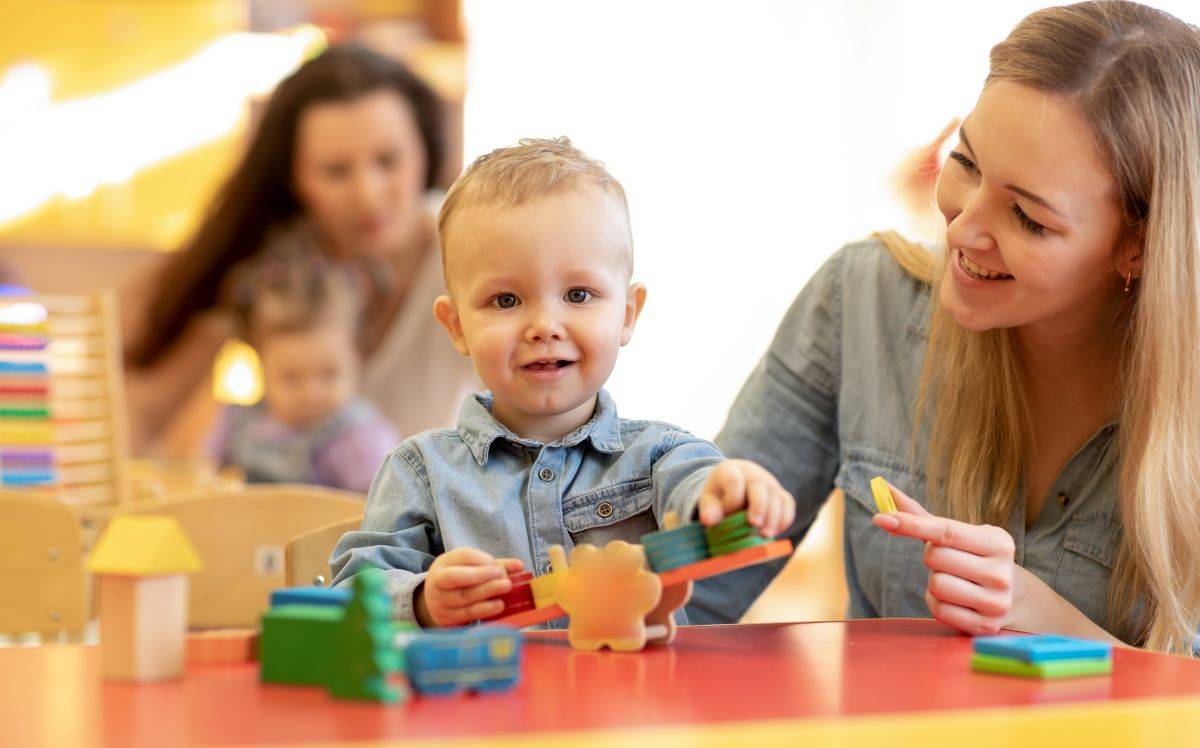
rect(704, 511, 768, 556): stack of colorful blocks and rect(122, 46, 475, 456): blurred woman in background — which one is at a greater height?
rect(122, 46, 475, 456): blurred woman in background

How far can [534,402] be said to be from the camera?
1.02 m

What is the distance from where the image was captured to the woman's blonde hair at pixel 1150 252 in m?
1.11

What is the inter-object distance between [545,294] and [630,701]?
416 millimetres

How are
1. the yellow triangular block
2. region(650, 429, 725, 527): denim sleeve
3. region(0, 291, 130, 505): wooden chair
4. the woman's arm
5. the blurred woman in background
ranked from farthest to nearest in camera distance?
the woman's arm
the blurred woman in background
region(0, 291, 130, 505): wooden chair
region(650, 429, 725, 527): denim sleeve
the yellow triangular block

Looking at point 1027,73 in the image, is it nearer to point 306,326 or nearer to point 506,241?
point 506,241

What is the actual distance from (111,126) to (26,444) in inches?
74.5

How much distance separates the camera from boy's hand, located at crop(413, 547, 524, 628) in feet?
2.76

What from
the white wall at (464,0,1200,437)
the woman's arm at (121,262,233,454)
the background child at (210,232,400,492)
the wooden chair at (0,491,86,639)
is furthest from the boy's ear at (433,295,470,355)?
the white wall at (464,0,1200,437)

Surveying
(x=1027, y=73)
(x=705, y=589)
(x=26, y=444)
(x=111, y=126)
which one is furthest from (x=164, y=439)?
(x=1027, y=73)

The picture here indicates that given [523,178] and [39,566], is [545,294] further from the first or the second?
[39,566]

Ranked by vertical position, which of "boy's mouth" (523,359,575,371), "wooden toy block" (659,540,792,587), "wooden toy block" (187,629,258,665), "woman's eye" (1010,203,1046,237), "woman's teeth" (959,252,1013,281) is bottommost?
"wooden toy block" (187,629,258,665)

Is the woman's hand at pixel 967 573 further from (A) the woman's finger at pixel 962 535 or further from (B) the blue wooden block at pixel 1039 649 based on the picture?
(B) the blue wooden block at pixel 1039 649

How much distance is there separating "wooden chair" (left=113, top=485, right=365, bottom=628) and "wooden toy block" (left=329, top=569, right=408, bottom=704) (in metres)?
1.01

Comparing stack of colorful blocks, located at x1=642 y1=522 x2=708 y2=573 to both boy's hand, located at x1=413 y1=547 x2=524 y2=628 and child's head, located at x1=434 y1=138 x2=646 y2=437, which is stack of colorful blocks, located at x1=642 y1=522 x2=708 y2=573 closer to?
boy's hand, located at x1=413 y1=547 x2=524 y2=628
